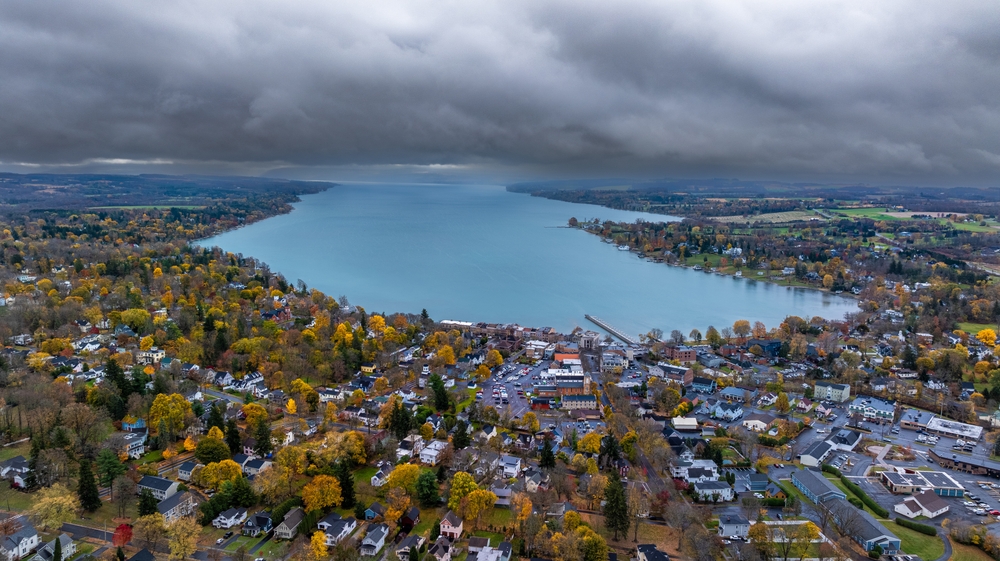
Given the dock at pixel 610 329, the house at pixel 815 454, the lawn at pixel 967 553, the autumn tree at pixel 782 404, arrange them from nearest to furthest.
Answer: the lawn at pixel 967 553
the house at pixel 815 454
the autumn tree at pixel 782 404
the dock at pixel 610 329

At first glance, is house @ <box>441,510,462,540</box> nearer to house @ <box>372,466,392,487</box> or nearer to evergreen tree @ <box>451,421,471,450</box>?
house @ <box>372,466,392,487</box>

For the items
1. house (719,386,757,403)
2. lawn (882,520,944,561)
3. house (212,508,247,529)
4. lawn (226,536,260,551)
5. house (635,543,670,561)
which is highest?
house (635,543,670,561)

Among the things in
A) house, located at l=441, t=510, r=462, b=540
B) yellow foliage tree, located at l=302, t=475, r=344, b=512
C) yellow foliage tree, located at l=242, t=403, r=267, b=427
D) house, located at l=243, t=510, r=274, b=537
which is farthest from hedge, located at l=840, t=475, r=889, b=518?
yellow foliage tree, located at l=242, t=403, r=267, b=427

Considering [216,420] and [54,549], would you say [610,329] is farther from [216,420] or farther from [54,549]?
[54,549]

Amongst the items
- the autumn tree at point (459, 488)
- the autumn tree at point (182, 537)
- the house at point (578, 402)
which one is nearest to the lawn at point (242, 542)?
the autumn tree at point (182, 537)

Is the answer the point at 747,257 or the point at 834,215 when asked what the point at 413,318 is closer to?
the point at 747,257

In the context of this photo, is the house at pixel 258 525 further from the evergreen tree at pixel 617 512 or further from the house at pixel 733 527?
the house at pixel 733 527

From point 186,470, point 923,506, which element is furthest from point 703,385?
point 186,470
